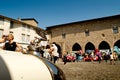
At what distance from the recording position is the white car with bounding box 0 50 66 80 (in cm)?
195

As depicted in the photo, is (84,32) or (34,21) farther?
(34,21)

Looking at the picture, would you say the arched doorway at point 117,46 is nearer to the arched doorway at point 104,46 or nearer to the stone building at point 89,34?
the stone building at point 89,34

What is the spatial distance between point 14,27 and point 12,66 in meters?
29.9

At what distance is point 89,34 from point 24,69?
3040cm

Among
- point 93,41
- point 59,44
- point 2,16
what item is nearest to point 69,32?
point 59,44

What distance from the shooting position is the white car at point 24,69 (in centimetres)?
195

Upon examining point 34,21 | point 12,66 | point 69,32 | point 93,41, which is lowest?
point 12,66

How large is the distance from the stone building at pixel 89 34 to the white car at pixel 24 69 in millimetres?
28018

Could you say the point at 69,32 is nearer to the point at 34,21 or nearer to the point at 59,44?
the point at 59,44

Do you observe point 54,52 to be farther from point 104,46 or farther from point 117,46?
point 104,46

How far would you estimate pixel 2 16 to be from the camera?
27.8 meters

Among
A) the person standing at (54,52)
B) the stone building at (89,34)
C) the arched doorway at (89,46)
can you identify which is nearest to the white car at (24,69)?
the person standing at (54,52)

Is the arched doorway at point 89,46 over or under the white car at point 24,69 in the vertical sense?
over

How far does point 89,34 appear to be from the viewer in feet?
104
